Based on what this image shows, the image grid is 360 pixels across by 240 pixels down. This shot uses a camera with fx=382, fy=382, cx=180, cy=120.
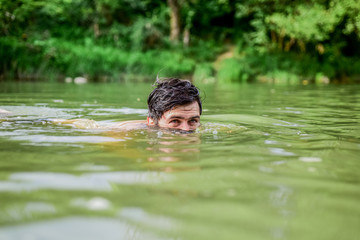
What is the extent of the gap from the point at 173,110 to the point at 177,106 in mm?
67

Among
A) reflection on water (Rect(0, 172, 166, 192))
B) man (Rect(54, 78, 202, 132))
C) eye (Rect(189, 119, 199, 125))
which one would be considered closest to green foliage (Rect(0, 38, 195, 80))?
man (Rect(54, 78, 202, 132))

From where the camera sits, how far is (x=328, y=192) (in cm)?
198

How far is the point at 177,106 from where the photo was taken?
14.5ft

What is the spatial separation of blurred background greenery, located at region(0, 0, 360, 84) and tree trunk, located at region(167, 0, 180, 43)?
55mm

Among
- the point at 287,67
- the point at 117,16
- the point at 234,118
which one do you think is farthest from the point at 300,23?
the point at 234,118

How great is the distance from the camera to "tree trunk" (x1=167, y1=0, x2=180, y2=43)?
24328 mm

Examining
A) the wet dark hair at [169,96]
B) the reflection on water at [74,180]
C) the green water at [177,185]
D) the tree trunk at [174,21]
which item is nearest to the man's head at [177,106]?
the wet dark hair at [169,96]

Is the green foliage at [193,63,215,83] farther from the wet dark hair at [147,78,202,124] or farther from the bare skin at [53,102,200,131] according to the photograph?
the bare skin at [53,102,200,131]

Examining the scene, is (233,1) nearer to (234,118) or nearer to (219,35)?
(219,35)


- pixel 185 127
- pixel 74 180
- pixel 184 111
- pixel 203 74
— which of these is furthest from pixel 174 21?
pixel 74 180

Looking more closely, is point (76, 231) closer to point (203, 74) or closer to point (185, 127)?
point (185, 127)

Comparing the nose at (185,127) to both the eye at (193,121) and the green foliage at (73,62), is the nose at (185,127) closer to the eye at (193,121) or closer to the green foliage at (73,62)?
the eye at (193,121)

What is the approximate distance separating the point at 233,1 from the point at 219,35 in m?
2.58

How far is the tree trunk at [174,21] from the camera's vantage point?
958 inches
